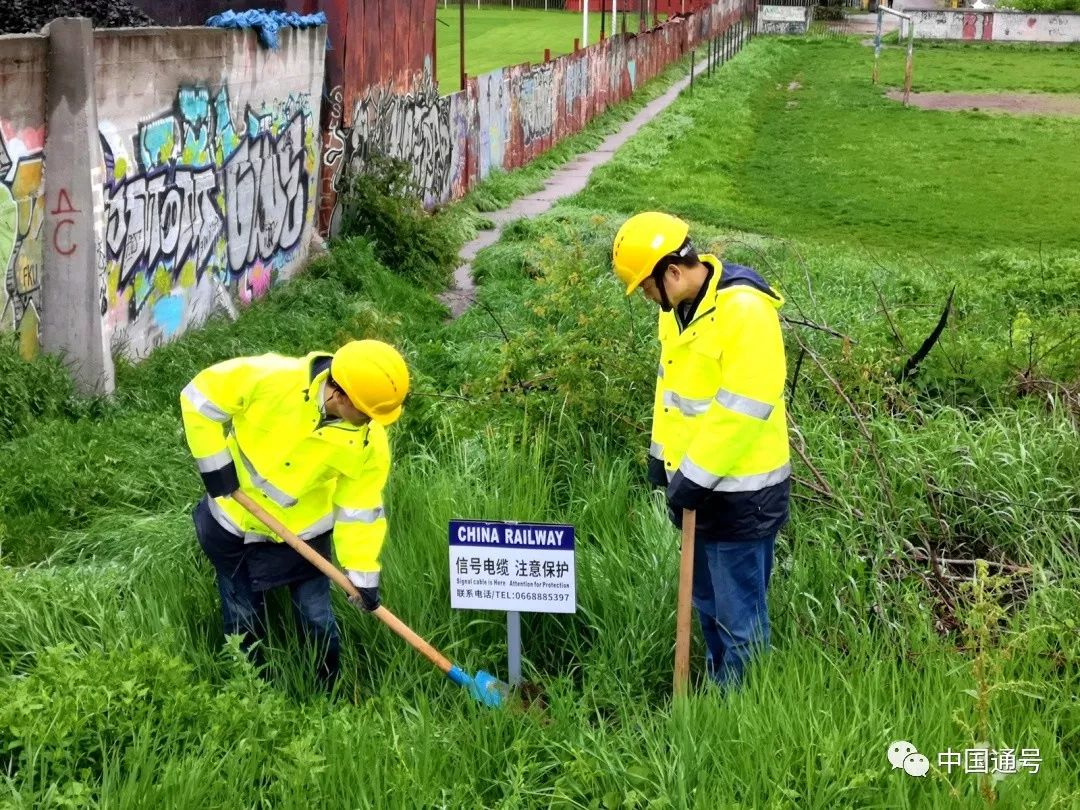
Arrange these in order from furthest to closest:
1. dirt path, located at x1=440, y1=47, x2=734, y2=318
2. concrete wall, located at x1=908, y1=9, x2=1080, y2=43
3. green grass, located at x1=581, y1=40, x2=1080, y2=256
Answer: concrete wall, located at x1=908, y1=9, x2=1080, y2=43 < green grass, located at x1=581, y1=40, x2=1080, y2=256 < dirt path, located at x1=440, y1=47, x2=734, y2=318

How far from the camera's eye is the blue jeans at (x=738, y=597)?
4.45 meters

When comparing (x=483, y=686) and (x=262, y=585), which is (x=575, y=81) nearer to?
(x=262, y=585)

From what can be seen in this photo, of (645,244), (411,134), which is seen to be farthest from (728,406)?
(411,134)

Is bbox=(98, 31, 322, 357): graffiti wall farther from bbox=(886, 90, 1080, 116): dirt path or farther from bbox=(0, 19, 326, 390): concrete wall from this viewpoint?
bbox=(886, 90, 1080, 116): dirt path

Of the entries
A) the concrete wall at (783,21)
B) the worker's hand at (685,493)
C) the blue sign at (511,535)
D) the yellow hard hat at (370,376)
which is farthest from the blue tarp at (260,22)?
the concrete wall at (783,21)

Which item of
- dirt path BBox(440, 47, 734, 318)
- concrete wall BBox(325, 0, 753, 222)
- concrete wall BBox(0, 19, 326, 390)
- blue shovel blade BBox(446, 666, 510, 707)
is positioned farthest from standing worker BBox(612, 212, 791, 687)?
concrete wall BBox(325, 0, 753, 222)

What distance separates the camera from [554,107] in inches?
940

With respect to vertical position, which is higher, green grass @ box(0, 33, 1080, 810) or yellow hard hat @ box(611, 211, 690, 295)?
yellow hard hat @ box(611, 211, 690, 295)

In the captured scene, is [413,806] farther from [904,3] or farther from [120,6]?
[904,3]

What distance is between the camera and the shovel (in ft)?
14.1

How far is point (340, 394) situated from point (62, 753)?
1.46 m

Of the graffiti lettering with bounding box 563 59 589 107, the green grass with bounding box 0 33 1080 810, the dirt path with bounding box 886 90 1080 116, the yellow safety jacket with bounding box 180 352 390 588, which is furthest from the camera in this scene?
the dirt path with bounding box 886 90 1080 116

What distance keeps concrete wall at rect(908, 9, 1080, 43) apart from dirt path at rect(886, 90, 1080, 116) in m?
18.8

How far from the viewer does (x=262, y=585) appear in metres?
4.53
